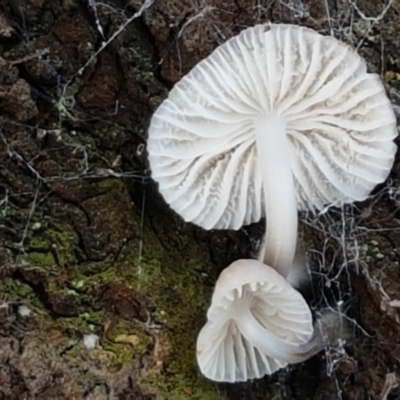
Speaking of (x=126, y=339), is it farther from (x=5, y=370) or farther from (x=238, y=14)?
(x=238, y=14)

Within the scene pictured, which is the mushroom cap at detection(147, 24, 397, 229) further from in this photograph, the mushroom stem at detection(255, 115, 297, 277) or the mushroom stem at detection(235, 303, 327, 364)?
the mushroom stem at detection(235, 303, 327, 364)

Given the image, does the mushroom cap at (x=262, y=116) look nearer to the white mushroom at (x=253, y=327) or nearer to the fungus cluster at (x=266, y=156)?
the fungus cluster at (x=266, y=156)

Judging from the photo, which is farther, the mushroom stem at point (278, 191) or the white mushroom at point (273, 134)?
the mushroom stem at point (278, 191)

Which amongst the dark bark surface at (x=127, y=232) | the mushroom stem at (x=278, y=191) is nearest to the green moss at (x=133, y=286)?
the dark bark surface at (x=127, y=232)

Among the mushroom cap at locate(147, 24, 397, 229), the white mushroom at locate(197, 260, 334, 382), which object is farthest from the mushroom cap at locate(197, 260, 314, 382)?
the mushroom cap at locate(147, 24, 397, 229)

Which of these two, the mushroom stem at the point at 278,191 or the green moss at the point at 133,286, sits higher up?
the mushroom stem at the point at 278,191

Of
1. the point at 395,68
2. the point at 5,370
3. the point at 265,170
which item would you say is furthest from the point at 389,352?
the point at 5,370
